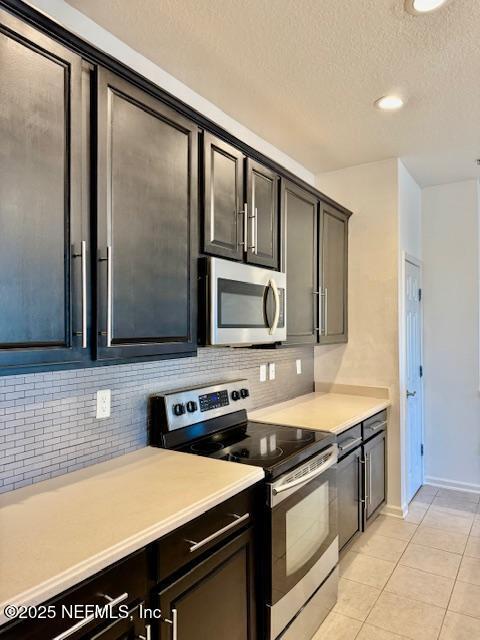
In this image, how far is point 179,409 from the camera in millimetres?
2098

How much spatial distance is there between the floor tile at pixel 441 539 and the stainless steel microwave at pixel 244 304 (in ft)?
5.81

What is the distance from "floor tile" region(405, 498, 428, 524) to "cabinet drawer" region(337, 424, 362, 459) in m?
1.01

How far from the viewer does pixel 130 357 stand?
1.54 metres

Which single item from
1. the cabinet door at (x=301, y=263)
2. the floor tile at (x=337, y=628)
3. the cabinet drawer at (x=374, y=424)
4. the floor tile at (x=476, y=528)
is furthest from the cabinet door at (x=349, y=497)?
the floor tile at (x=476, y=528)

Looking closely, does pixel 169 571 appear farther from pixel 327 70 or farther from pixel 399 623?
pixel 327 70

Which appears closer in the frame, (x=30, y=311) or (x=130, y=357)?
(x=30, y=311)

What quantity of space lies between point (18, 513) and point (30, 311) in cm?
63

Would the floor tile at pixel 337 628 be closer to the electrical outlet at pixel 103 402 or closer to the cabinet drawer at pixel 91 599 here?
the cabinet drawer at pixel 91 599

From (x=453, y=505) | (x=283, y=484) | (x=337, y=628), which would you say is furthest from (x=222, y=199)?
(x=453, y=505)

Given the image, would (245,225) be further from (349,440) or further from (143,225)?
(349,440)

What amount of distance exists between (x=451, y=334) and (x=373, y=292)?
41.9 inches

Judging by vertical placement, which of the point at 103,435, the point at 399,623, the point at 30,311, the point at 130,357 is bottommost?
the point at 399,623

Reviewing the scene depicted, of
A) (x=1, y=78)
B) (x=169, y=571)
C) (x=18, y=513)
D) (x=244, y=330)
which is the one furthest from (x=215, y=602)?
(x=1, y=78)

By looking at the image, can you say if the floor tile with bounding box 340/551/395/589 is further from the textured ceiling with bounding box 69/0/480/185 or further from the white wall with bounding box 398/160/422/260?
the textured ceiling with bounding box 69/0/480/185
